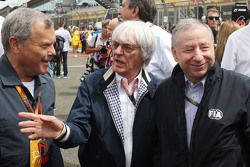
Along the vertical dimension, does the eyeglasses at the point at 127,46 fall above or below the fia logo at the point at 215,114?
above

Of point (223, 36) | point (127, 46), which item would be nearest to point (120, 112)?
point (127, 46)

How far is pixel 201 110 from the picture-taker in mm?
2211

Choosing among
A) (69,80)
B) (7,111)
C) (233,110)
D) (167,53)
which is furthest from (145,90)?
(69,80)

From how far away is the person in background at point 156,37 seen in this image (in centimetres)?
379

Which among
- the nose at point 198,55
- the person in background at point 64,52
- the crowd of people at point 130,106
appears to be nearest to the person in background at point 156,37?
the crowd of people at point 130,106

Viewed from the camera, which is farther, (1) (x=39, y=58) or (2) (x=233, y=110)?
(1) (x=39, y=58)

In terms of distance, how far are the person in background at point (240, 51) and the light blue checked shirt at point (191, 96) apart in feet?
4.26

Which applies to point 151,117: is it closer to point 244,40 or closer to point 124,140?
point 124,140

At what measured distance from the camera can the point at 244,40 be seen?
3.49 meters

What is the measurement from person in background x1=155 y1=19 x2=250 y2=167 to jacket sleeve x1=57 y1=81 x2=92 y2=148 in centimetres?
41

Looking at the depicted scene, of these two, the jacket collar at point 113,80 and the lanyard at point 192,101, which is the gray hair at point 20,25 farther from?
the lanyard at point 192,101

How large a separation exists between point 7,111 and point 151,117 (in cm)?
81

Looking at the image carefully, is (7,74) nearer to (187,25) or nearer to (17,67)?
(17,67)

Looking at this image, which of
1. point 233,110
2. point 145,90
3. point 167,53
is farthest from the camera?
point 167,53
